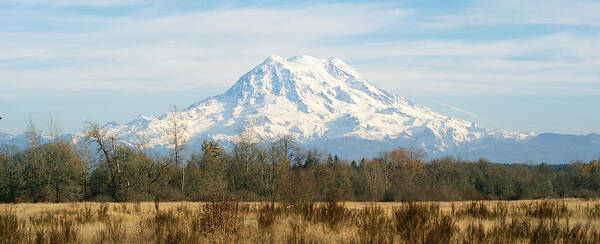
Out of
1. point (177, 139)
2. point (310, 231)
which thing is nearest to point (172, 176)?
point (177, 139)

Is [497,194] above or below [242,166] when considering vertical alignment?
below

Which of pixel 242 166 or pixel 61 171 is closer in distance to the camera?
pixel 61 171

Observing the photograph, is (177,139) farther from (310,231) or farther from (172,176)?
(310,231)

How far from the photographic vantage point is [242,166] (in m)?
73.5

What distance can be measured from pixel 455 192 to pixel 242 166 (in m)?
33.2

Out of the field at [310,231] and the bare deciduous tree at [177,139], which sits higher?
the bare deciduous tree at [177,139]

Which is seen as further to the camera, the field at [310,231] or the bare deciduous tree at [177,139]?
the bare deciduous tree at [177,139]

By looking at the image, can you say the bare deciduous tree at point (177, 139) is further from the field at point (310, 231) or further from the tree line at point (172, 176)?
the field at point (310, 231)

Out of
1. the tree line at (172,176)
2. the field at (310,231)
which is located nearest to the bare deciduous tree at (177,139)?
the tree line at (172,176)

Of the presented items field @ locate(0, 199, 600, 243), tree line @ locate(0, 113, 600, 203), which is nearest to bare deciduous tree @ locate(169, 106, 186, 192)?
tree line @ locate(0, 113, 600, 203)

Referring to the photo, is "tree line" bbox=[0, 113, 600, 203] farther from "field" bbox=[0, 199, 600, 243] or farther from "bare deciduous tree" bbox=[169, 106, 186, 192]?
"field" bbox=[0, 199, 600, 243]

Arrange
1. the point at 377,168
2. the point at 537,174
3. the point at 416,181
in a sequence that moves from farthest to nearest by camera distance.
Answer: the point at 537,174, the point at 377,168, the point at 416,181

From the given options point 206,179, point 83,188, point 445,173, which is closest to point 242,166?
point 206,179

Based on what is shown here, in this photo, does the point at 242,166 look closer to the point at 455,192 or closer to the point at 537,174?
the point at 455,192
